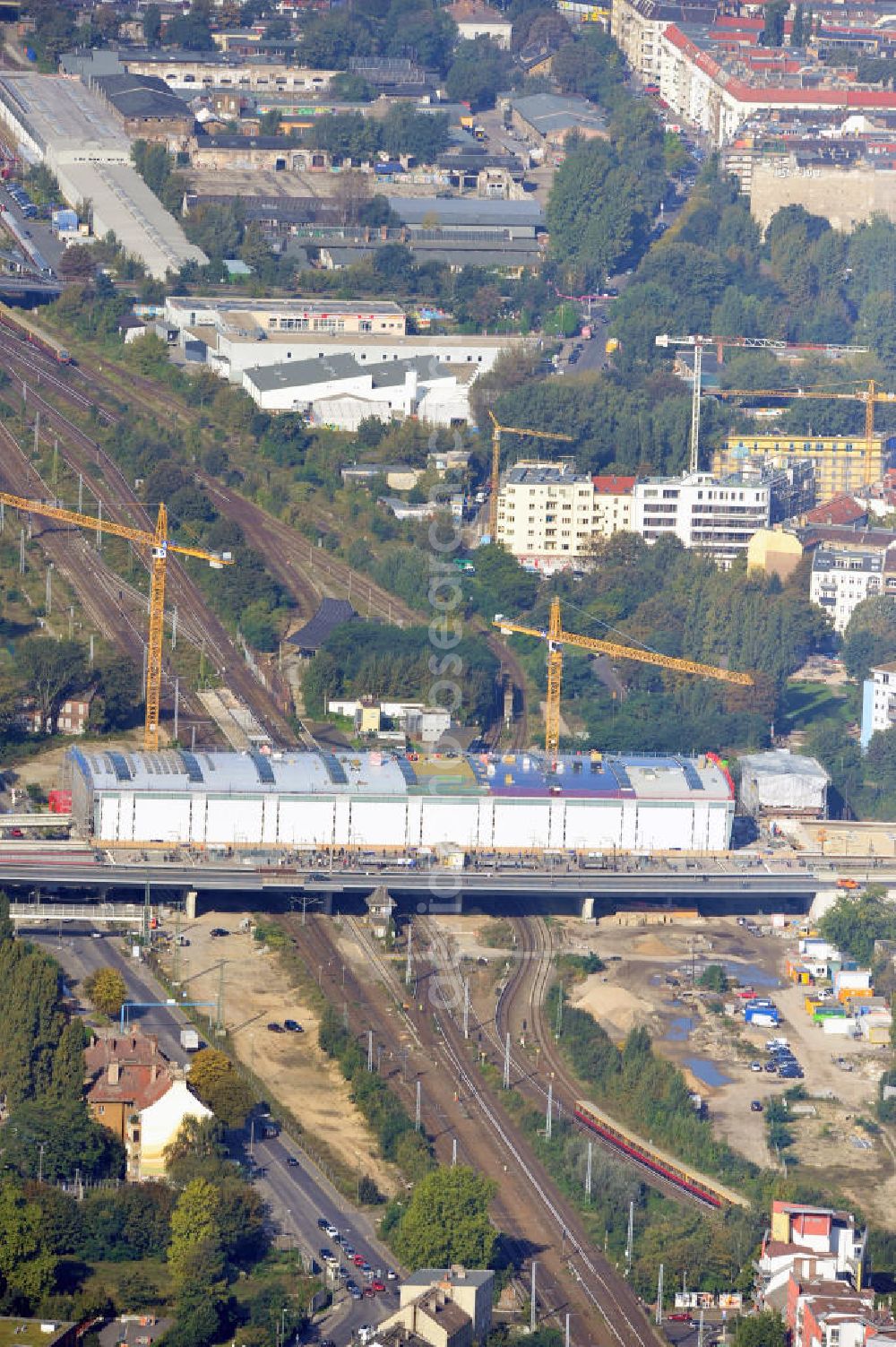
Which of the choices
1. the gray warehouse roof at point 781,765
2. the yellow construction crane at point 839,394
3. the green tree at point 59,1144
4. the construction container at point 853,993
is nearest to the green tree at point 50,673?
the gray warehouse roof at point 781,765

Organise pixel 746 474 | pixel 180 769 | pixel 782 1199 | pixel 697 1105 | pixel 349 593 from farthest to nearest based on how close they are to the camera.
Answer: pixel 746 474 → pixel 349 593 → pixel 180 769 → pixel 697 1105 → pixel 782 1199

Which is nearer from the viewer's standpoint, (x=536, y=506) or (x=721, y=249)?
(x=536, y=506)

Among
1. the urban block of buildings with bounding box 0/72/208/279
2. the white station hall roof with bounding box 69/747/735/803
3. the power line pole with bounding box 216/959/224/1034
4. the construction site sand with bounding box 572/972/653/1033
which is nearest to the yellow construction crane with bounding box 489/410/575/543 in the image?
the urban block of buildings with bounding box 0/72/208/279

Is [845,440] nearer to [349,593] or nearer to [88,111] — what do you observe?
[349,593]

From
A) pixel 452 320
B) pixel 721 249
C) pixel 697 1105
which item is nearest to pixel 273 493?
pixel 452 320

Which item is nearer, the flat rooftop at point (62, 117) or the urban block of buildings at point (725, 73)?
the flat rooftop at point (62, 117)

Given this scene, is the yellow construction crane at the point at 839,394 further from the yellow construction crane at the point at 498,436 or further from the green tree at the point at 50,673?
the green tree at the point at 50,673

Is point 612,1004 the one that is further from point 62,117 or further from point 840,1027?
point 62,117
